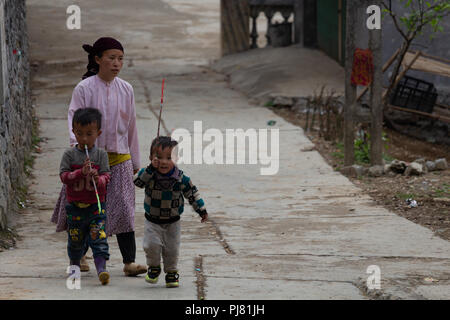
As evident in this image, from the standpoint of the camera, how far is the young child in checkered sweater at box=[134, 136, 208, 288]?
4746 mm

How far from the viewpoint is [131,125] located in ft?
17.3

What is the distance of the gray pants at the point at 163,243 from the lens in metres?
4.76

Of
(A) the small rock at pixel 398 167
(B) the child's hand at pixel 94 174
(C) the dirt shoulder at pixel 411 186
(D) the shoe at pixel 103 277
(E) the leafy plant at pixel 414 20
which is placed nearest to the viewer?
(B) the child's hand at pixel 94 174

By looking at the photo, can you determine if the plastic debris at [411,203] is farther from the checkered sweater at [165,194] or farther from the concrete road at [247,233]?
the checkered sweater at [165,194]

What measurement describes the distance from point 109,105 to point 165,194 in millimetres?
774

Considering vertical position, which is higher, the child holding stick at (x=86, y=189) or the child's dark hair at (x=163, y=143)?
the child's dark hair at (x=163, y=143)

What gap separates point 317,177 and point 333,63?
6527mm

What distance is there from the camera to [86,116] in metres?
4.76

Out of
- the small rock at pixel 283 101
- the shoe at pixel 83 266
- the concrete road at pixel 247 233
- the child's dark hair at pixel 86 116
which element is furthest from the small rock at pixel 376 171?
the child's dark hair at pixel 86 116

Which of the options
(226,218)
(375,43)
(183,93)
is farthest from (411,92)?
(226,218)

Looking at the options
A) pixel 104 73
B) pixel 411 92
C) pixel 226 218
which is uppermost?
pixel 104 73

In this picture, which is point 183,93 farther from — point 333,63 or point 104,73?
point 104,73

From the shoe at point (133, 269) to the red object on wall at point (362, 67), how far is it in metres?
4.73

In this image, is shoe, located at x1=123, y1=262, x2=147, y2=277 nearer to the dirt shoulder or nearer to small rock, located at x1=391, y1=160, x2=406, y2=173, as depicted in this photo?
the dirt shoulder
